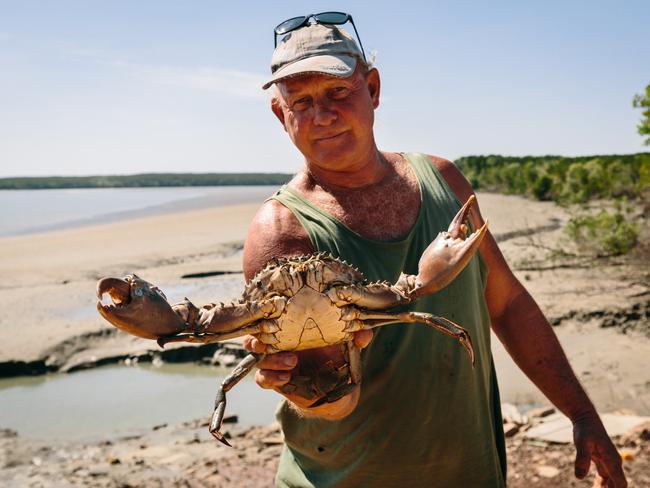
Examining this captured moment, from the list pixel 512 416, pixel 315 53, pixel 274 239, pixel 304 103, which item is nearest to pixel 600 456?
pixel 274 239

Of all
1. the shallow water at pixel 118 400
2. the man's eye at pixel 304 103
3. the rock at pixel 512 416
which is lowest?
the shallow water at pixel 118 400

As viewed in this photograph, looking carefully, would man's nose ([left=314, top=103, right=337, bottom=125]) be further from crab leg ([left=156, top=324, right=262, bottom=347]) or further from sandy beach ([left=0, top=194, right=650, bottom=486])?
sandy beach ([left=0, top=194, right=650, bottom=486])

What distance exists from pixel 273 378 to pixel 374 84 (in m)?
1.17

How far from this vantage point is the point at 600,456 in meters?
2.69

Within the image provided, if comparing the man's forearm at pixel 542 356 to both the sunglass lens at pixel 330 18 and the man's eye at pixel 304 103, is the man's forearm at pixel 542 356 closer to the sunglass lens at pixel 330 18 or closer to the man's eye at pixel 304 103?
the man's eye at pixel 304 103

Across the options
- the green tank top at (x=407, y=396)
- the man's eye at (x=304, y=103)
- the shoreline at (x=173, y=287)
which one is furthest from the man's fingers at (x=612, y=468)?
the shoreline at (x=173, y=287)

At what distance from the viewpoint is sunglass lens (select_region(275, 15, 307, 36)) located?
259 cm

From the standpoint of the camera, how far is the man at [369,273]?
7.99 ft

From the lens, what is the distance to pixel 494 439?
2641 mm

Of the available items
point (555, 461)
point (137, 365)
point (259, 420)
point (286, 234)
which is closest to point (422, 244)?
point (286, 234)

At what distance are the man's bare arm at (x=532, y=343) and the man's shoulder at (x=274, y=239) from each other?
654mm

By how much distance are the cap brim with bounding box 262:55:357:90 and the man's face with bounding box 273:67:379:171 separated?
47 millimetres

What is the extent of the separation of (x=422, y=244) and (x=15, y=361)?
865cm

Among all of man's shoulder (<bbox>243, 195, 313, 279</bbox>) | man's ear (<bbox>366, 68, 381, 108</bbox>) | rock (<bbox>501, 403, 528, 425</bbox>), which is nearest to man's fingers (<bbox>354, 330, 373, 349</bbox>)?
man's shoulder (<bbox>243, 195, 313, 279</bbox>)
